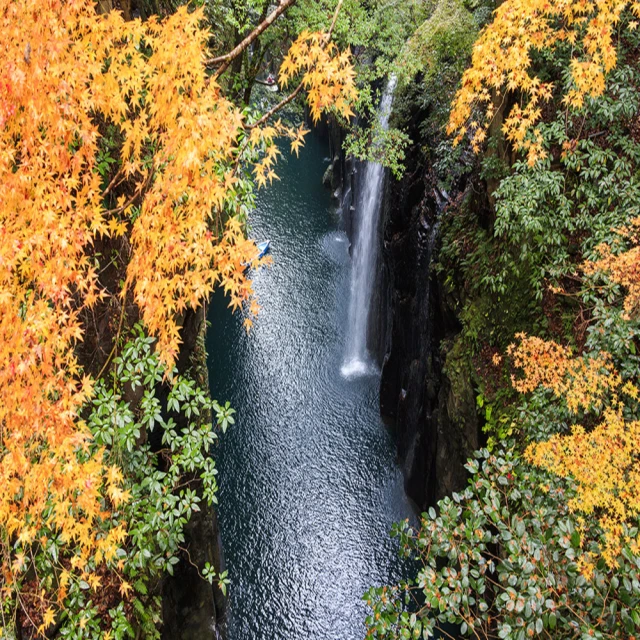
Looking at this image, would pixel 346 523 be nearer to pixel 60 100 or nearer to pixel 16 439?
pixel 16 439

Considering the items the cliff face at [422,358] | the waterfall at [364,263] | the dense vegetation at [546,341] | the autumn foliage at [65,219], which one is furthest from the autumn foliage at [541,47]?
the waterfall at [364,263]

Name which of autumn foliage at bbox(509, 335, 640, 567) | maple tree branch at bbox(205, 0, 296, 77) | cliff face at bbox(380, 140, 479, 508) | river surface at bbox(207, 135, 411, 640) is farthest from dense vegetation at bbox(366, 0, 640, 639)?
maple tree branch at bbox(205, 0, 296, 77)

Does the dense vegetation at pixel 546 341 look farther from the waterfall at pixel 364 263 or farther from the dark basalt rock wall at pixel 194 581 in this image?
the waterfall at pixel 364 263

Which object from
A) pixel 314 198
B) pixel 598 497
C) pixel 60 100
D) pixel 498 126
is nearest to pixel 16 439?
pixel 60 100

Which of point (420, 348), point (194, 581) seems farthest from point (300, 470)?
point (420, 348)

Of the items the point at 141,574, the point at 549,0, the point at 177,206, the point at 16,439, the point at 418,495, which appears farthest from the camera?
the point at 418,495

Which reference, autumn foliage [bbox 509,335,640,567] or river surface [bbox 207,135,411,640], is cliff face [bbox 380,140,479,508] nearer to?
river surface [bbox 207,135,411,640]

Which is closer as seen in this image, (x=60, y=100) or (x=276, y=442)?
(x=60, y=100)
